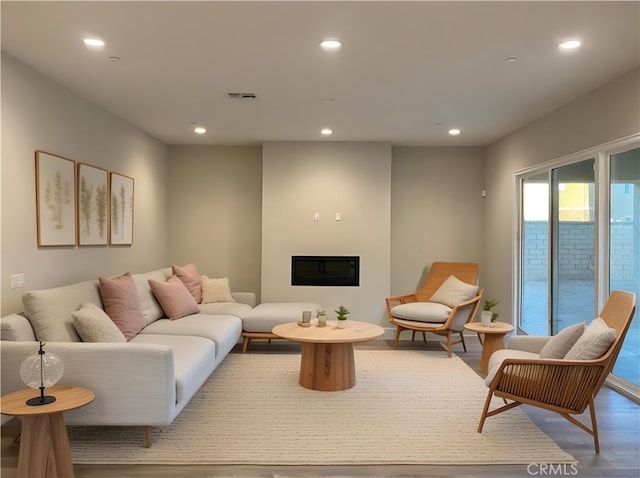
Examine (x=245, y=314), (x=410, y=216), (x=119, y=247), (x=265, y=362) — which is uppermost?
(x=410, y=216)

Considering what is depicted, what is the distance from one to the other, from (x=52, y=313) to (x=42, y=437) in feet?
3.24

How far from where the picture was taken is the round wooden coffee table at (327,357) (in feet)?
13.0

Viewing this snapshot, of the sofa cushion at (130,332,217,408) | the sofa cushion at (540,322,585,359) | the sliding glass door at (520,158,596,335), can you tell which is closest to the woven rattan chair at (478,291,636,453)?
the sofa cushion at (540,322,585,359)

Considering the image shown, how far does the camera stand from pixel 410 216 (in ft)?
22.0

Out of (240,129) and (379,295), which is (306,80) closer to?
(240,129)

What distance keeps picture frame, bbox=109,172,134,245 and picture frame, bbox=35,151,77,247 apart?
77 cm

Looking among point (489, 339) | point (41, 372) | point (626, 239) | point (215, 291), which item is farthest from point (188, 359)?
point (626, 239)

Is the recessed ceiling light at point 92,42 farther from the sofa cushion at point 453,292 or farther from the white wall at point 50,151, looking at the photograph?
the sofa cushion at point 453,292

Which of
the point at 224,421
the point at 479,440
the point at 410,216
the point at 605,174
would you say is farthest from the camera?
the point at 410,216

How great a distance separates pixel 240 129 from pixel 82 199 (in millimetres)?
2050

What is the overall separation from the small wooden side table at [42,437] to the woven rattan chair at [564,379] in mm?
2489

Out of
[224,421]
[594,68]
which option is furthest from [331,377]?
[594,68]

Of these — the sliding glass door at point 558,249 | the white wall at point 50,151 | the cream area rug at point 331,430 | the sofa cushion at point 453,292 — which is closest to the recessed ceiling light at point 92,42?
the white wall at point 50,151

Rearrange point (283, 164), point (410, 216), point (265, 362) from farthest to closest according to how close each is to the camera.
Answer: point (410, 216) < point (283, 164) < point (265, 362)
